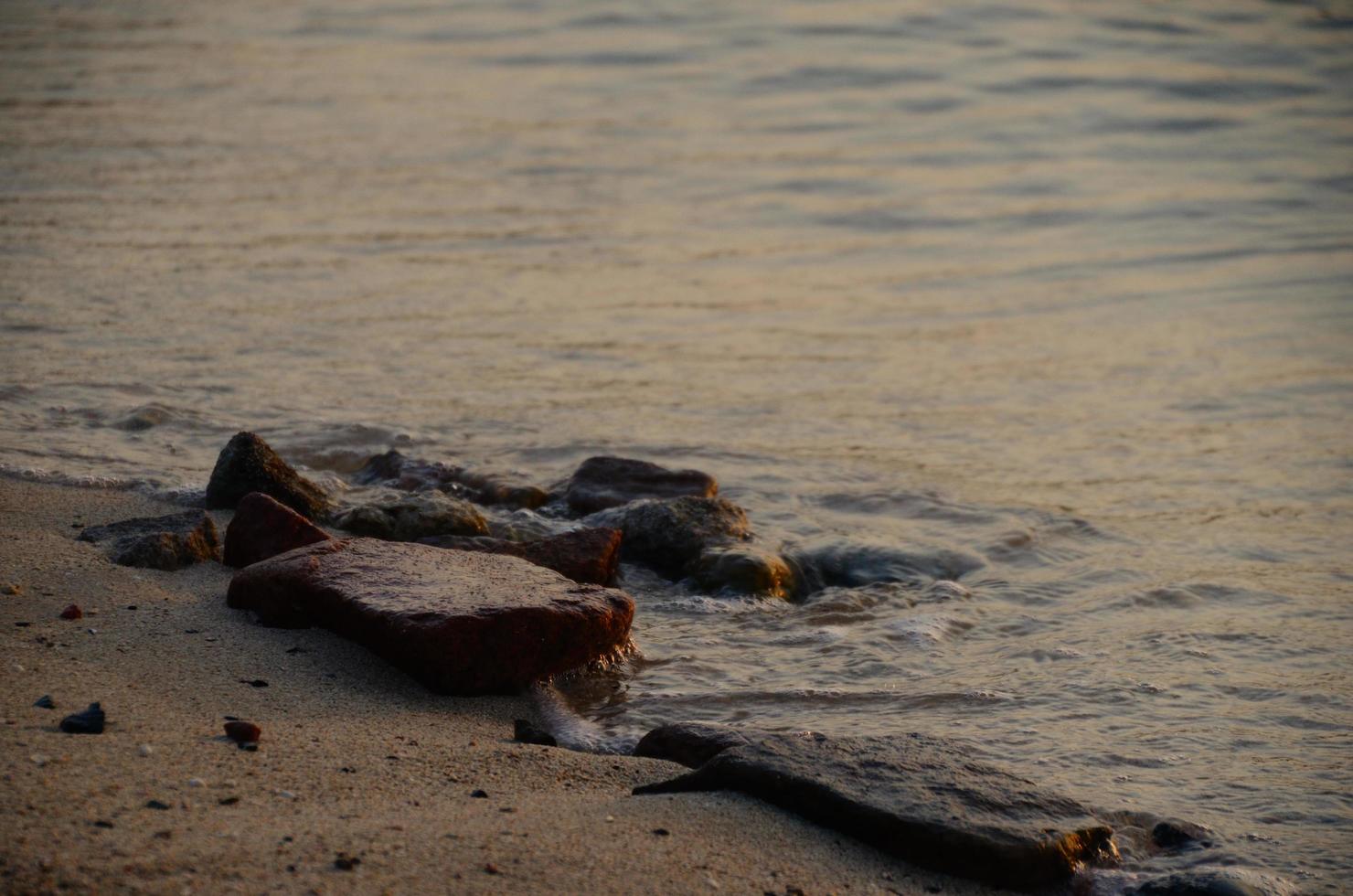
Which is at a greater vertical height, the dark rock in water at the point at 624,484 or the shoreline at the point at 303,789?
the shoreline at the point at 303,789

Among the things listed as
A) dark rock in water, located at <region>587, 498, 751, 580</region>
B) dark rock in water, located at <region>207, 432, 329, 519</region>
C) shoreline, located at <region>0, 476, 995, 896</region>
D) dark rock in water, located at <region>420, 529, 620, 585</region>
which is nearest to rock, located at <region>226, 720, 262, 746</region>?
shoreline, located at <region>0, 476, 995, 896</region>

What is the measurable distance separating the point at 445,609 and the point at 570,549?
1.00 metres

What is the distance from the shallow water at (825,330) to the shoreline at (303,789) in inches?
24.5

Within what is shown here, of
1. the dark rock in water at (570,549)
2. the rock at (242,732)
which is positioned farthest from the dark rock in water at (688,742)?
the dark rock in water at (570,549)

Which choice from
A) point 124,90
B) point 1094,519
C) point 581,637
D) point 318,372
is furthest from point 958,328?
point 124,90

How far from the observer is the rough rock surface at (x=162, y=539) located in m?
4.23

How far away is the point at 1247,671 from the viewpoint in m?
4.24

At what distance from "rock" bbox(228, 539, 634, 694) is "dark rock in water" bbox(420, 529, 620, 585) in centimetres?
37

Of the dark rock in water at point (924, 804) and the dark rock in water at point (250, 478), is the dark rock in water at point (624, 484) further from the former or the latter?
the dark rock in water at point (924, 804)

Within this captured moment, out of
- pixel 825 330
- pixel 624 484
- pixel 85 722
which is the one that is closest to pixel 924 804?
pixel 85 722

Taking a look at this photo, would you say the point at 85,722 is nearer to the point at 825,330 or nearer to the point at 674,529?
the point at 674,529

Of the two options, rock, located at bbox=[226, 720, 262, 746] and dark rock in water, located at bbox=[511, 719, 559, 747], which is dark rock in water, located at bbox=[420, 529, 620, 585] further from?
rock, located at bbox=[226, 720, 262, 746]

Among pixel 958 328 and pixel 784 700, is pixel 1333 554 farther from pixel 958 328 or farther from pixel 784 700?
pixel 958 328

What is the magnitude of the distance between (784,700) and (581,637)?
0.58 meters
